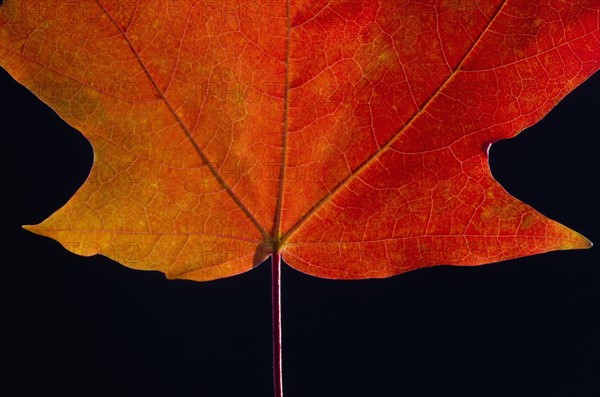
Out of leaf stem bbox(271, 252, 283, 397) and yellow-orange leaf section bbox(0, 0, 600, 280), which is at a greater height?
yellow-orange leaf section bbox(0, 0, 600, 280)

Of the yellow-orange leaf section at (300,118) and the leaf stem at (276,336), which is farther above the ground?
the yellow-orange leaf section at (300,118)

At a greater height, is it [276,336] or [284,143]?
[284,143]

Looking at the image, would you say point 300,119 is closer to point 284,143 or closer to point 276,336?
point 284,143

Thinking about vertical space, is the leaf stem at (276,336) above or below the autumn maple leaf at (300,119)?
below

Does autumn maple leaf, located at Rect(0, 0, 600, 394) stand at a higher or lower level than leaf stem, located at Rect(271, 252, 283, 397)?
higher

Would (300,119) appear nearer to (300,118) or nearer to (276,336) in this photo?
(300,118)

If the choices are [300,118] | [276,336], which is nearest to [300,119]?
[300,118]

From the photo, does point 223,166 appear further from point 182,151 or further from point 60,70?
point 60,70

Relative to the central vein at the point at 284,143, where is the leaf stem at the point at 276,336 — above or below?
below
